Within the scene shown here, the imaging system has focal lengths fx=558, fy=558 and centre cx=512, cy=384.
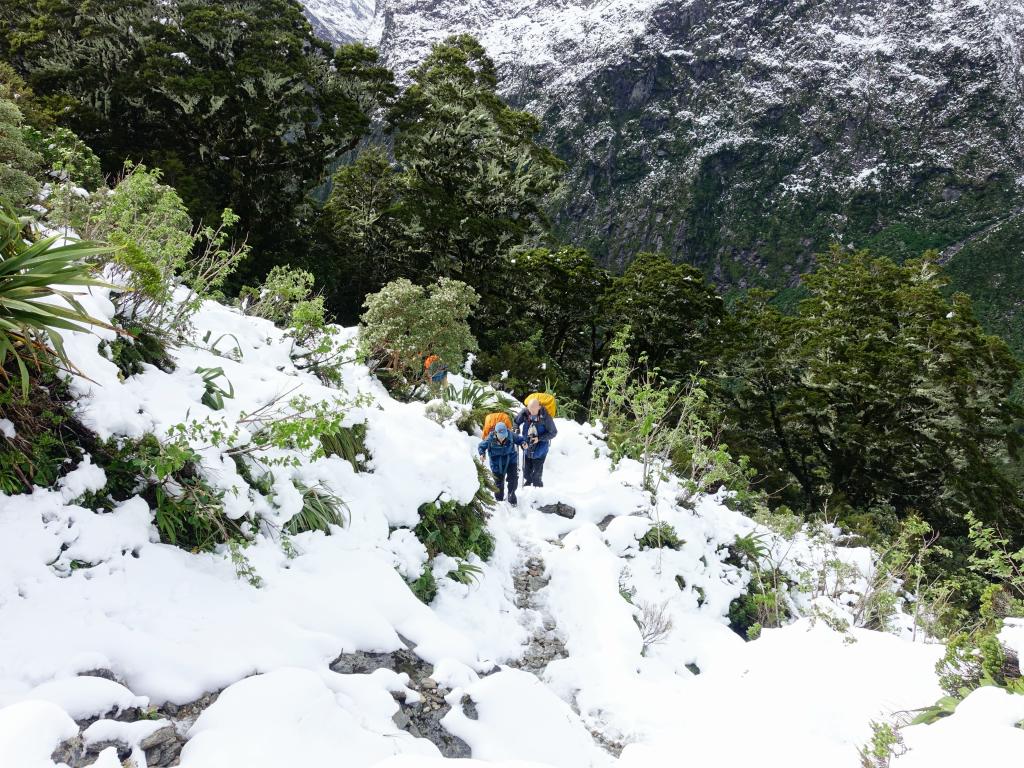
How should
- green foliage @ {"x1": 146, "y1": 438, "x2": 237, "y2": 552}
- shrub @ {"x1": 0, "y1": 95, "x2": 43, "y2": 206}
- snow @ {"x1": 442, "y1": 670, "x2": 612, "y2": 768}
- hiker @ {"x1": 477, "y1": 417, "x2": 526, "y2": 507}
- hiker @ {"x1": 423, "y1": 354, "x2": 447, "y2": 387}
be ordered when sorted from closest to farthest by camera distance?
snow @ {"x1": 442, "y1": 670, "x2": 612, "y2": 768}
green foliage @ {"x1": 146, "y1": 438, "x2": 237, "y2": 552}
shrub @ {"x1": 0, "y1": 95, "x2": 43, "y2": 206}
hiker @ {"x1": 477, "y1": 417, "x2": 526, "y2": 507}
hiker @ {"x1": 423, "y1": 354, "x2": 447, "y2": 387}

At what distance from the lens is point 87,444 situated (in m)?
3.00

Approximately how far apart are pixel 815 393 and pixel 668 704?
619 inches

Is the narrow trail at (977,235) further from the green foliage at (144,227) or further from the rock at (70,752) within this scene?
the rock at (70,752)

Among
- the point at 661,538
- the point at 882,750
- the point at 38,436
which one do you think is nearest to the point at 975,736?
the point at 882,750

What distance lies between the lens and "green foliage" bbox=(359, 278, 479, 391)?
849 centimetres

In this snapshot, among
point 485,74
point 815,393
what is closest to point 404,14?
point 485,74

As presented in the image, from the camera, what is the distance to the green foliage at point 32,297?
8.51 ft

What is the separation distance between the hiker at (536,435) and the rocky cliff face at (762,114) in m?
108

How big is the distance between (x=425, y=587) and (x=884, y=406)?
16.9 meters

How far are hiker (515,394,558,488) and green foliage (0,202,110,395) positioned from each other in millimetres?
4736

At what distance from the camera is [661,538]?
6.09m

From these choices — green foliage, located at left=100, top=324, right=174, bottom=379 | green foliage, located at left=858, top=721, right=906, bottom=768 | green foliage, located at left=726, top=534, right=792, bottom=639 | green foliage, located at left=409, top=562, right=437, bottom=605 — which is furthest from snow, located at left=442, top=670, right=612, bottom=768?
green foliage, located at left=100, top=324, right=174, bottom=379

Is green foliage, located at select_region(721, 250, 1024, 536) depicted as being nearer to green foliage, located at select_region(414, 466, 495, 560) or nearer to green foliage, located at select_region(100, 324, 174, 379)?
green foliage, located at select_region(414, 466, 495, 560)

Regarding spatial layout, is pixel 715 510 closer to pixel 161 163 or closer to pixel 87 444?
pixel 87 444
